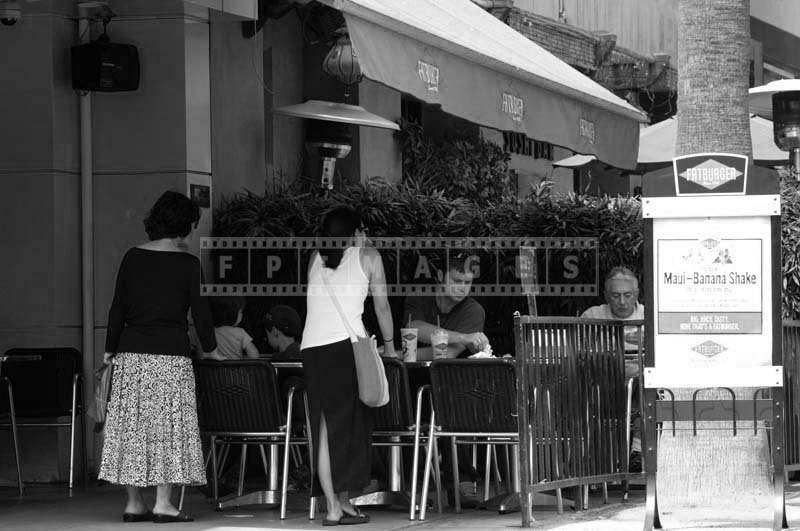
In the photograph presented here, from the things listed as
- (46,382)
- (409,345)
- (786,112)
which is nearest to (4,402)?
(46,382)

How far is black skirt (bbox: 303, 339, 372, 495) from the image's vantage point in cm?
895

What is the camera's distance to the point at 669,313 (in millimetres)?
8047

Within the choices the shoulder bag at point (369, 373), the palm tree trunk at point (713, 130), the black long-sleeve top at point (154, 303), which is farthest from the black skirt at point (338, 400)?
the palm tree trunk at point (713, 130)

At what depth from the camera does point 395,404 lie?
943 cm

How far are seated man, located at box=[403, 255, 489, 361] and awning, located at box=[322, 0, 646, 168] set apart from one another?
42.1 inches

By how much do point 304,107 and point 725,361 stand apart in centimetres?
661

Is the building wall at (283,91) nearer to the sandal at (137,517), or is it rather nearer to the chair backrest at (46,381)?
the chair backrest at (46,381)

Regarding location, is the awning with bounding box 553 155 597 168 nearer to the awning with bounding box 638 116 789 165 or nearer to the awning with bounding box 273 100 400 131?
the awning with bounding box 638 116 789 165

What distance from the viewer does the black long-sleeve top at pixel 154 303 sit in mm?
9008

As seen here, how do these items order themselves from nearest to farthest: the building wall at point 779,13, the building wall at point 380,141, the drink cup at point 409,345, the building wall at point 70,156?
the drink cup at point 409,345
the building wall at point 70,156
the building wall at point 380,141
the building wall at point 779,13

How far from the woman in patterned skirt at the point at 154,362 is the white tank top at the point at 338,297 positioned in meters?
0.67

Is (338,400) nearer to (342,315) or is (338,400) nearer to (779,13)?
(342,315)

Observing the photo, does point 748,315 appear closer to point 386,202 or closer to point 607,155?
point 386,202

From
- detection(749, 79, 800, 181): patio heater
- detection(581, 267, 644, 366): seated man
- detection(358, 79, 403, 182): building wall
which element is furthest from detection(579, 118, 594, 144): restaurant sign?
detection(358, 79, 403, 182): building wall
